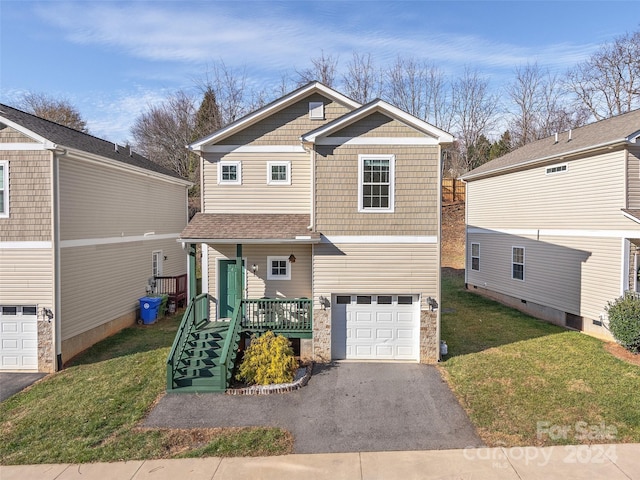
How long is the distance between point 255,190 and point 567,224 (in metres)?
11.3

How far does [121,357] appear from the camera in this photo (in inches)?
429

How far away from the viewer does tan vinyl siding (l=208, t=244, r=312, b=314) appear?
11.5 metres

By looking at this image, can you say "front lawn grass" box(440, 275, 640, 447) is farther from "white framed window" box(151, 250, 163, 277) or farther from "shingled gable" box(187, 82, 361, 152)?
"white framed window" box(151, 250, 163, 277)

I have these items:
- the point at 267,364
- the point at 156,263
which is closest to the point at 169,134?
the point at 156,263

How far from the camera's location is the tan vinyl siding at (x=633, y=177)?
36.0 feet

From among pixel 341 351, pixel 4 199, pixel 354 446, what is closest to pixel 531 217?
pixel 341 351

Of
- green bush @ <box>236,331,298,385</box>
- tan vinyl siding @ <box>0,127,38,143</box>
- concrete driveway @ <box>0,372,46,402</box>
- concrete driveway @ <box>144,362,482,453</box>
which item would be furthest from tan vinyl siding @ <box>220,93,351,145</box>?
concrete driveway @ <box>0,372,46,402</box>

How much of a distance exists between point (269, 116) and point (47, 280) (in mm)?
8125

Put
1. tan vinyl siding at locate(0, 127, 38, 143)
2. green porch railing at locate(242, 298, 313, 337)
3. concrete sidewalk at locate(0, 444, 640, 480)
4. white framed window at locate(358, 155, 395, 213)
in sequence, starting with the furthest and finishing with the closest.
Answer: green porch railing at locate(242, 298, 313, 337)
white framed window at locate(358, 155, 395, 213)
tan vinyl siding at locate(0, 127, 38, 143)
concrete sidewalk at locate(0, 444, 640, 480)

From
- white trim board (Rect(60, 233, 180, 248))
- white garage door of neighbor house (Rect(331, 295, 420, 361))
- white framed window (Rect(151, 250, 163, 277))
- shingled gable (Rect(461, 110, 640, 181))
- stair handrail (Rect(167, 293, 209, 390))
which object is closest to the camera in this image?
stair handrail (Rect(167, 293, 209, 390))

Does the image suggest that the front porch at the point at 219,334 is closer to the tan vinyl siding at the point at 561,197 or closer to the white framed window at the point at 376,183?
the white framed window at the point at 376,183

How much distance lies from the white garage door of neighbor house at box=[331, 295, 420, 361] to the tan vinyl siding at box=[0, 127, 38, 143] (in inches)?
385

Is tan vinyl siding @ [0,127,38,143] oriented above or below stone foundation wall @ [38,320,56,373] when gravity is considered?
above

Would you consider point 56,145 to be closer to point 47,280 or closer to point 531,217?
point 47,280
